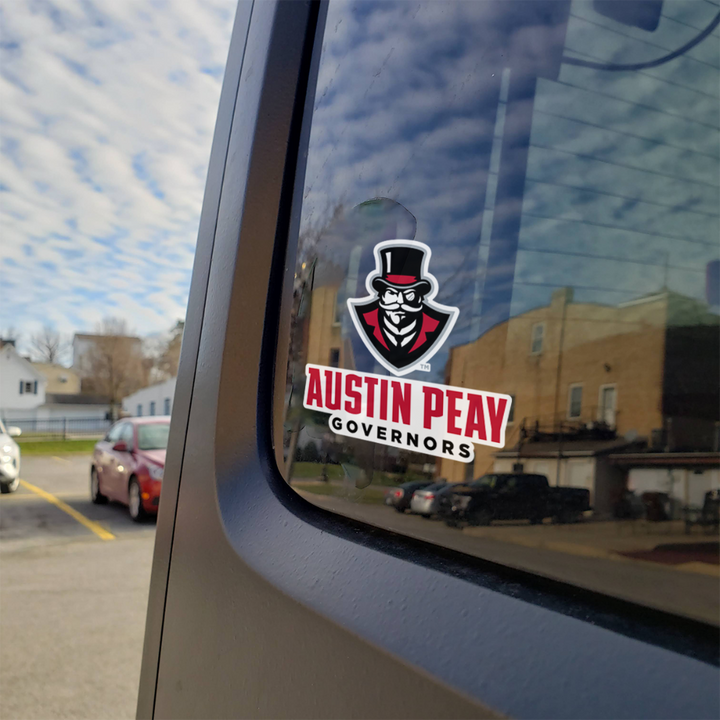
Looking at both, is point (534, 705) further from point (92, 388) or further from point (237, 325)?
point (92, 388)

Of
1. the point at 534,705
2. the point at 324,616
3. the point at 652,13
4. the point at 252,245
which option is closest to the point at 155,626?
the point at 324,616

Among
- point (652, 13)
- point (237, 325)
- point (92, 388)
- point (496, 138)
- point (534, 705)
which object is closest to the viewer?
point (534, 705)

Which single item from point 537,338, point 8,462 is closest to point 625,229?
point 537,338

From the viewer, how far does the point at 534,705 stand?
0.60m

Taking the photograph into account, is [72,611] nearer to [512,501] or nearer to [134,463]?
[134,463]

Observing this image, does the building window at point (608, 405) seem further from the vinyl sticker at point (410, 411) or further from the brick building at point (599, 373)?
the vinyl sticker at point (410, 411)

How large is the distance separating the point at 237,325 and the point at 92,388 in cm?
6295

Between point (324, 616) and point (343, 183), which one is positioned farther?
point (343, 183)

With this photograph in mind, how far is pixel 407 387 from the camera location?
0.85m

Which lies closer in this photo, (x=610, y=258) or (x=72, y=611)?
(x=610, y=258)

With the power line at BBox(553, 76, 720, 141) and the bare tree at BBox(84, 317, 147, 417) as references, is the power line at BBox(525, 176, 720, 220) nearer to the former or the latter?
the power line at BBox(553, 76, 720, 141)

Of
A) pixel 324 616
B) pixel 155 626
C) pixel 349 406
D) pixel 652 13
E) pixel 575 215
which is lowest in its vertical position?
pixel 155 626

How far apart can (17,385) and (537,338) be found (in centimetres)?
5873

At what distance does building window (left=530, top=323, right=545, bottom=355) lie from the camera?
74cm
